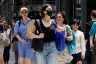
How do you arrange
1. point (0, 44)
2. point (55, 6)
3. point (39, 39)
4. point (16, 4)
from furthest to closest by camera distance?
point (16, 4) < point (55, 6) < point (0, 44) < point (39, 39)

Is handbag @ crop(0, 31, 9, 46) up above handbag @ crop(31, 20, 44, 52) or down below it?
below

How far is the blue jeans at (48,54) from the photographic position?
8453mm

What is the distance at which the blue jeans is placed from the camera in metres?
8.45

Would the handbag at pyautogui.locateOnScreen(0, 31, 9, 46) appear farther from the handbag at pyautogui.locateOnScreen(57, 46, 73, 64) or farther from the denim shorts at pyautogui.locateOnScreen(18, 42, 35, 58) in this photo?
the handbag at pyautogui.locateOnScreen(57, 46, 73, 64)

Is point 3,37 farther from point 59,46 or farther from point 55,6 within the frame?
point 55,6

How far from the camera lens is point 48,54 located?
27.9 ft

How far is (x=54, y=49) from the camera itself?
8508mm

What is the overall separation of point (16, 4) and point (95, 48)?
32489 millimetres

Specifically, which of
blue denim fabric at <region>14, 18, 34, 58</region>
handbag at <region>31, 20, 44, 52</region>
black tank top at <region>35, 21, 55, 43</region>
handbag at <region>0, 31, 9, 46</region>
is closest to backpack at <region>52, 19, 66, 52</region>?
black tank top at <region>35, 21, 55, 43</region>

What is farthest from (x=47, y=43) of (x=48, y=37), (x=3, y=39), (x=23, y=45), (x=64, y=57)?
(x=3, y=39)

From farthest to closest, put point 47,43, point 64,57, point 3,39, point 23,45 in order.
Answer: point 3,39 → point 23,45 → point 64,57 → point 47,43

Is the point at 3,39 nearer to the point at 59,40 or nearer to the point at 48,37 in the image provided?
the point at 59,40

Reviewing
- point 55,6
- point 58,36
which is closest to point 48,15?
point 58,36

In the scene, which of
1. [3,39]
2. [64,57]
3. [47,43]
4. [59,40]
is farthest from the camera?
[3,39]
